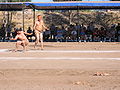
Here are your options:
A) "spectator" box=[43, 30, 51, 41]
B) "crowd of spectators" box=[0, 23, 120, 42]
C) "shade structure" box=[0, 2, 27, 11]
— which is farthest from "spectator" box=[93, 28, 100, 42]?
"shade structure" box=[0, 2, 27, 11]

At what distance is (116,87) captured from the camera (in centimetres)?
555

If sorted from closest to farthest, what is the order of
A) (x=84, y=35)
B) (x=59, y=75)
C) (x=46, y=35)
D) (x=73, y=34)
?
(x=59, y=75), (x=84, y=35), (x=73, y=34), (x=46, y=35)

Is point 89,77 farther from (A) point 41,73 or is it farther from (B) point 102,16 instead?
(B) point 102,16

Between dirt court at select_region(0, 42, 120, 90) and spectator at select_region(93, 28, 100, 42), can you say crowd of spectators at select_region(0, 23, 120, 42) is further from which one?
dirt court at select_region(0, 42, 120, 90)

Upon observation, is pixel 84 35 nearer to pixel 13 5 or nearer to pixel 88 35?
pixel 88 35

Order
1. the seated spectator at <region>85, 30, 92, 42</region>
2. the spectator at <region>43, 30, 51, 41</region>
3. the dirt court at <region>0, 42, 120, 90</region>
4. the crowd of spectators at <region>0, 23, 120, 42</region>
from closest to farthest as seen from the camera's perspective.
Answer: the dirt court at <region>0, 42, 120, 90</region> < the crowd of spectators at <region>0, 23, 120, 42</region> < the seated spectator at <region>85, 30, 92, 42</region> < the spectator at <region>43, 30, 51, 41</region>

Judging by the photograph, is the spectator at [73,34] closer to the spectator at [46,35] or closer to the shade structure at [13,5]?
the spectator at [46,35]

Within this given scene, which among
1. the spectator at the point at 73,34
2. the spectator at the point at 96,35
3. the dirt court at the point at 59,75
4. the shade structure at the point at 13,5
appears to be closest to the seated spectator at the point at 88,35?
the spectator at the point at 96,35

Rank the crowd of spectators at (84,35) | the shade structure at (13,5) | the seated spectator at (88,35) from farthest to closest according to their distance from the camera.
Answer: the seated spectator at (88,35), the crowd of spectators at (84,35), the shade structure at (13,5)

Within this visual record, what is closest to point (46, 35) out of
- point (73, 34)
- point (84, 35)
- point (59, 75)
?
point (73, 34)

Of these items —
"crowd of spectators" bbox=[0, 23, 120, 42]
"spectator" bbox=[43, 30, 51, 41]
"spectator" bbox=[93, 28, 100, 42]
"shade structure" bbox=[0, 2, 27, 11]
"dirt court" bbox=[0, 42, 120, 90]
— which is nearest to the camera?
"dirt court" bbox=[0, 42, 120, 90]

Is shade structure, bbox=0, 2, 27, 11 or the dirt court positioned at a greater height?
shade structure, bbox=0, 2, 27, 11

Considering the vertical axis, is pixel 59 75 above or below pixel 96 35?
below

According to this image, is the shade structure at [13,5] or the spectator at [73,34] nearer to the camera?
the shade structure at [13,5]
